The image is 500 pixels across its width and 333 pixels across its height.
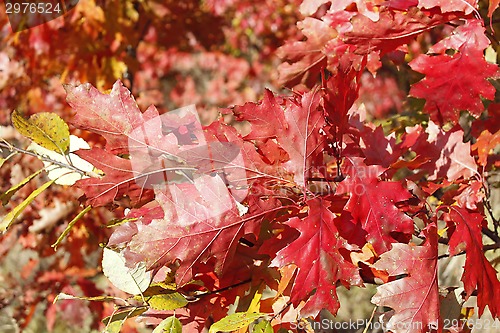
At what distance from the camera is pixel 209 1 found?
5008 mm

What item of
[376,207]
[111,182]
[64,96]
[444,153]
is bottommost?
[64,96]

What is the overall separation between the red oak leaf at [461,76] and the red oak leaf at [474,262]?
0.25 m

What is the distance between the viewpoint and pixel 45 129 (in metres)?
0.91

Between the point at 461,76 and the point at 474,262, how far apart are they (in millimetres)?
344

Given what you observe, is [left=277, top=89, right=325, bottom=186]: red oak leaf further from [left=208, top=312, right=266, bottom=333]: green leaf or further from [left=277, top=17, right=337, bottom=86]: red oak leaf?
[left=277, top=17, right=337, bottom=86]: red oak leaf

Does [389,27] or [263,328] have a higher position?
[389,27]

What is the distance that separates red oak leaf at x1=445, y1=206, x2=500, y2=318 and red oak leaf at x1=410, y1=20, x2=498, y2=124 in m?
0.25

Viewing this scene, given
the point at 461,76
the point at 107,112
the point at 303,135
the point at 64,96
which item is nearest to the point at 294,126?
the point at 303,135

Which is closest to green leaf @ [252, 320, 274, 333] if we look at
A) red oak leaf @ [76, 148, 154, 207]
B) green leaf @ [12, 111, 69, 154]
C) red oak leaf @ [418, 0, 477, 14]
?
red oak leaf @ [76, 148, 154, 207]

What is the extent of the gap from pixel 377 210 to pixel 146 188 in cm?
33

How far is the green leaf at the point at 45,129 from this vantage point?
2.93 feet

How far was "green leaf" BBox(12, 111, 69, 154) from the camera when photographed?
A: 35.2 inches

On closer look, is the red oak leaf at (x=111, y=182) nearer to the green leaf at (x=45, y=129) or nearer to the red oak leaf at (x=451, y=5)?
the green leaf at (x=45, y=129)

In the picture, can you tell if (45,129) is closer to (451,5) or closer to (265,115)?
(265,115)
